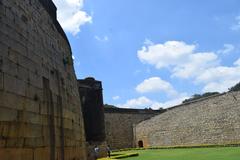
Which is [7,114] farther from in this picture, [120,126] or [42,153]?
[120,126]

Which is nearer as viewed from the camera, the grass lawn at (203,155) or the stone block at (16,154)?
the stone block at (16,154)

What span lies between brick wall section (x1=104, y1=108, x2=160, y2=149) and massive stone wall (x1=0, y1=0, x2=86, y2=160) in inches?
1111

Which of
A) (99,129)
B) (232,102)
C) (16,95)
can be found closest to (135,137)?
(232,102)

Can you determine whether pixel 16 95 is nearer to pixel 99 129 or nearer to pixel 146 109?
pixel 99 129

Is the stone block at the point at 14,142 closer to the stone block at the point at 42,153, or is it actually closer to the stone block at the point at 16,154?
the stone block at the point at 16,154

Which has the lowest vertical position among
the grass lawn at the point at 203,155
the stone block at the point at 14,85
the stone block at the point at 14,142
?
the grass lawn at the point at 203,155

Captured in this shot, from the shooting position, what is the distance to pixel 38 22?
28.7 feet

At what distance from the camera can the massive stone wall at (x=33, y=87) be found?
20.7 feet

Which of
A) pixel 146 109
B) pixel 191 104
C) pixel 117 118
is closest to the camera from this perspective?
pixel 191 104

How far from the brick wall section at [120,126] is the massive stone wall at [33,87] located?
28218mm

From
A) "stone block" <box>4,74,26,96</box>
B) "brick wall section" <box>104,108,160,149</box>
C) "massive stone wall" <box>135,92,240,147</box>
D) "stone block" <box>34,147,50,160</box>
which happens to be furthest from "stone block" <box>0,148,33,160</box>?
"brick wall section" <box>104,108,160,149</box>

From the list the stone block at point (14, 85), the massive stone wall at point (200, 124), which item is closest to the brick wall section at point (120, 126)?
the massive stone wall at point (200, 124)

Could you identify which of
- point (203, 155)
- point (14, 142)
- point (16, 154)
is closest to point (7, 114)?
point (14, 142)

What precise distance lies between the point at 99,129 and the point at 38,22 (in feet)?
48.0
